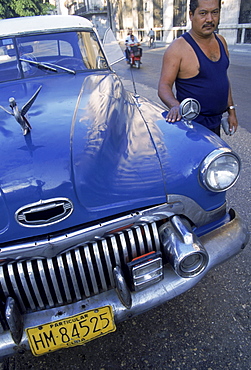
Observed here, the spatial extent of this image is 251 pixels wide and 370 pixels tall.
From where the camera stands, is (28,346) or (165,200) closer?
(28,346)

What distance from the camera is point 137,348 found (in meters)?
1.86

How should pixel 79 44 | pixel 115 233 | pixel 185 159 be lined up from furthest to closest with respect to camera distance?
pixel 79 44 < pixel 185 159 < pixel 115 233

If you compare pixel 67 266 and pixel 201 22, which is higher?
pixel 201 22

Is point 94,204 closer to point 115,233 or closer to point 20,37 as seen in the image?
point 115,233

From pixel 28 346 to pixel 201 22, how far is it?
2416 millimetres

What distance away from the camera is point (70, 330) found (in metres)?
1.47

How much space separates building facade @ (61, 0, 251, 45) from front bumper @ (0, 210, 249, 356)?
19.6 meters

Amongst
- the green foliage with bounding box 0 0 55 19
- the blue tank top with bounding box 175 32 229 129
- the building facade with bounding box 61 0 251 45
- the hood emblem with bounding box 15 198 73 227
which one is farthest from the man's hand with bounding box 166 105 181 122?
the green foliage with bounding box 0 0 55 19

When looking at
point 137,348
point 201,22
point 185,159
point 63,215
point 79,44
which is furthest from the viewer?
point 79,44

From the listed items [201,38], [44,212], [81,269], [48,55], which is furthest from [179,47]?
[81,269]

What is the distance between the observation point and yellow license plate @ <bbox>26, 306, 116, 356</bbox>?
1444 millimetres

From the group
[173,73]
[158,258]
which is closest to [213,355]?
[158,258]

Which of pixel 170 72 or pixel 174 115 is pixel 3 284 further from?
pixel 170 72

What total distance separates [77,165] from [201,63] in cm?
141
